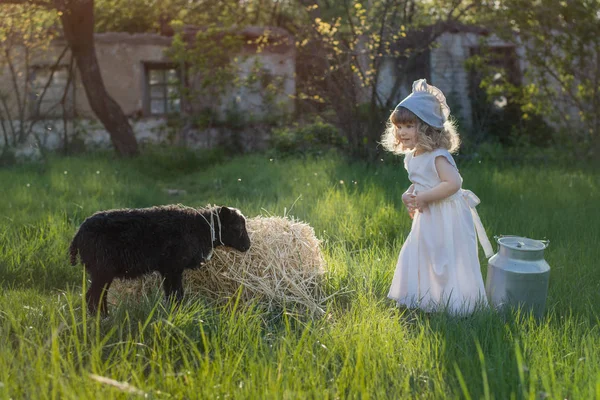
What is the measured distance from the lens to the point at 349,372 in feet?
9.41

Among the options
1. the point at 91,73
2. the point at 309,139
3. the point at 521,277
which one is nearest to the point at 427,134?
the point at 521,277

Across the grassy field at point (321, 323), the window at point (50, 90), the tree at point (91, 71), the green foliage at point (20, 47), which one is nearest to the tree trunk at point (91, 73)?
the tree at point (91, 71)

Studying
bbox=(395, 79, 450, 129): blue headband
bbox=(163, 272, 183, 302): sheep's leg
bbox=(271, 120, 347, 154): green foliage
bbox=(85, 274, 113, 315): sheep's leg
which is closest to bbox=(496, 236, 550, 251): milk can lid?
bbox=(395, 79, 450, 129): blue headband

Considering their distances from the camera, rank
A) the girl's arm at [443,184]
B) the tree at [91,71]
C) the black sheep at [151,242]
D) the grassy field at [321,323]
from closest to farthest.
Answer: the grassy field at [321,323] < the black sheep at [151,242] < the girl's arm at [443,184] < the tree at [91,71]

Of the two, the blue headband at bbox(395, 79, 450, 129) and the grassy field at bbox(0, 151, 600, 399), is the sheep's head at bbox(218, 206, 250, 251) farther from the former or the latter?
the blue headband at bbox(395, 79, 450, 129)

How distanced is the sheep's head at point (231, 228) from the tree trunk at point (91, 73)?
28.8 ft

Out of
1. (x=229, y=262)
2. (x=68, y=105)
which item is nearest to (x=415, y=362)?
(x=229, y=262)

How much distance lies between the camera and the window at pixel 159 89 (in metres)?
16.5

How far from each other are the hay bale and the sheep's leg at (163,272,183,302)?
0.24 meters

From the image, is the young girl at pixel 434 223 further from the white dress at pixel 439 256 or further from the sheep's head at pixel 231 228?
the sheep's head at pixel 231 228

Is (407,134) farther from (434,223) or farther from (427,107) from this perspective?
(434,223)

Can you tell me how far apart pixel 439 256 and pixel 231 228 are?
1426 mm

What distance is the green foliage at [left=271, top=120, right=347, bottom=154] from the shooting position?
13.1 meters

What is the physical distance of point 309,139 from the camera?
13.2 m
